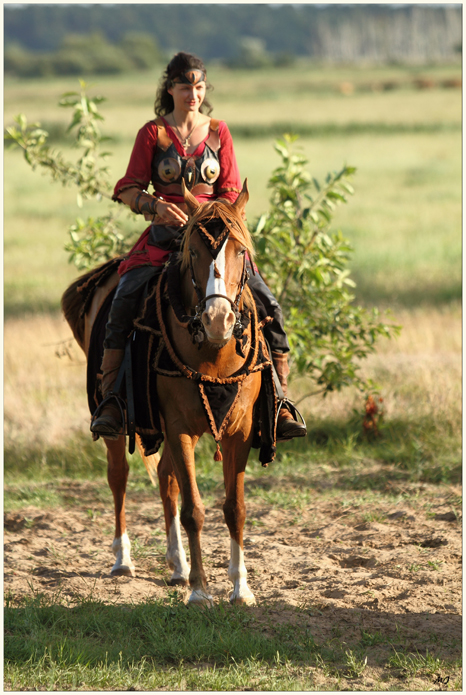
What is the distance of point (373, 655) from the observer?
171 inches

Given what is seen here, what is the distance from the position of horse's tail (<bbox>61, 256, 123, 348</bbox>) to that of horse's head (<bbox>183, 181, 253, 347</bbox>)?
1937mm

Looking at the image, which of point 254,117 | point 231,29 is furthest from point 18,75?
point 231,29

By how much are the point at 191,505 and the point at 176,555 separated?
1110mm

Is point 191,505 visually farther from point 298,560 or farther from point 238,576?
point 298,560

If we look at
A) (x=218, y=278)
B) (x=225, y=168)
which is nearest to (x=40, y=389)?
(x=225, y=168)

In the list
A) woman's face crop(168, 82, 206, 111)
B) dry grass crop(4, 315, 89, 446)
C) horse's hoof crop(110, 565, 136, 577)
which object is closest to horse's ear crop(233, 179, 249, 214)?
woman's face crop(168, 82, 206, 111)

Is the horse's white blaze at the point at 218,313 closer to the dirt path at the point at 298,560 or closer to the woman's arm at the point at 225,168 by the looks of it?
the woman's arm at the point at 225,168

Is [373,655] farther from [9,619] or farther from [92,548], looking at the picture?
[92,548]

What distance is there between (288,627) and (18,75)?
303ft

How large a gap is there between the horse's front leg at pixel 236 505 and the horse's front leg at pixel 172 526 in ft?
2.26

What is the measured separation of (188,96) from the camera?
17.2 feet

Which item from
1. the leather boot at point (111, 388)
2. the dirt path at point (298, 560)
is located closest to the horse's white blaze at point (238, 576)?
the dirt path at point (298, 560)

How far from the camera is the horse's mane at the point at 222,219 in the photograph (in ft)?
14.3

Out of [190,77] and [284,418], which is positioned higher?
[190,77]
